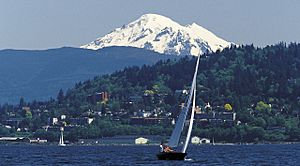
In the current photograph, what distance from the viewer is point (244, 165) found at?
152 meters

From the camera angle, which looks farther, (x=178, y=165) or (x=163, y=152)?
(x=163, y=152)

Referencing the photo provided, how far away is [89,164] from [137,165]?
8255 millimetres

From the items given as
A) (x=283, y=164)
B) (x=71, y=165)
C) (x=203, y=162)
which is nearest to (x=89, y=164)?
(x=71, y=165)

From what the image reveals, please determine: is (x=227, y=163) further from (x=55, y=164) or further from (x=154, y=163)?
(x=55, y=164)

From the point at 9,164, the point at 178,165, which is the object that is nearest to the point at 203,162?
the point at 178,165

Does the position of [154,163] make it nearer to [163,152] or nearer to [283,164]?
[163,152]

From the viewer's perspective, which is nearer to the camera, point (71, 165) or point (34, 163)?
point (71, 165)

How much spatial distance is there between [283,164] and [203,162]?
420 inches

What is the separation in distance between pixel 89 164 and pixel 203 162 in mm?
15420

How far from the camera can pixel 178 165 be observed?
14562 cm

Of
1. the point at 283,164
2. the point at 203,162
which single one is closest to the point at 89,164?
the point at 203,162

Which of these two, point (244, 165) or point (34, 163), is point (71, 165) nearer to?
point (34, 163)

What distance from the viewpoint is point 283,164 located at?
520 feet

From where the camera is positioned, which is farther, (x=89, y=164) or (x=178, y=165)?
(x=89, y=164)
